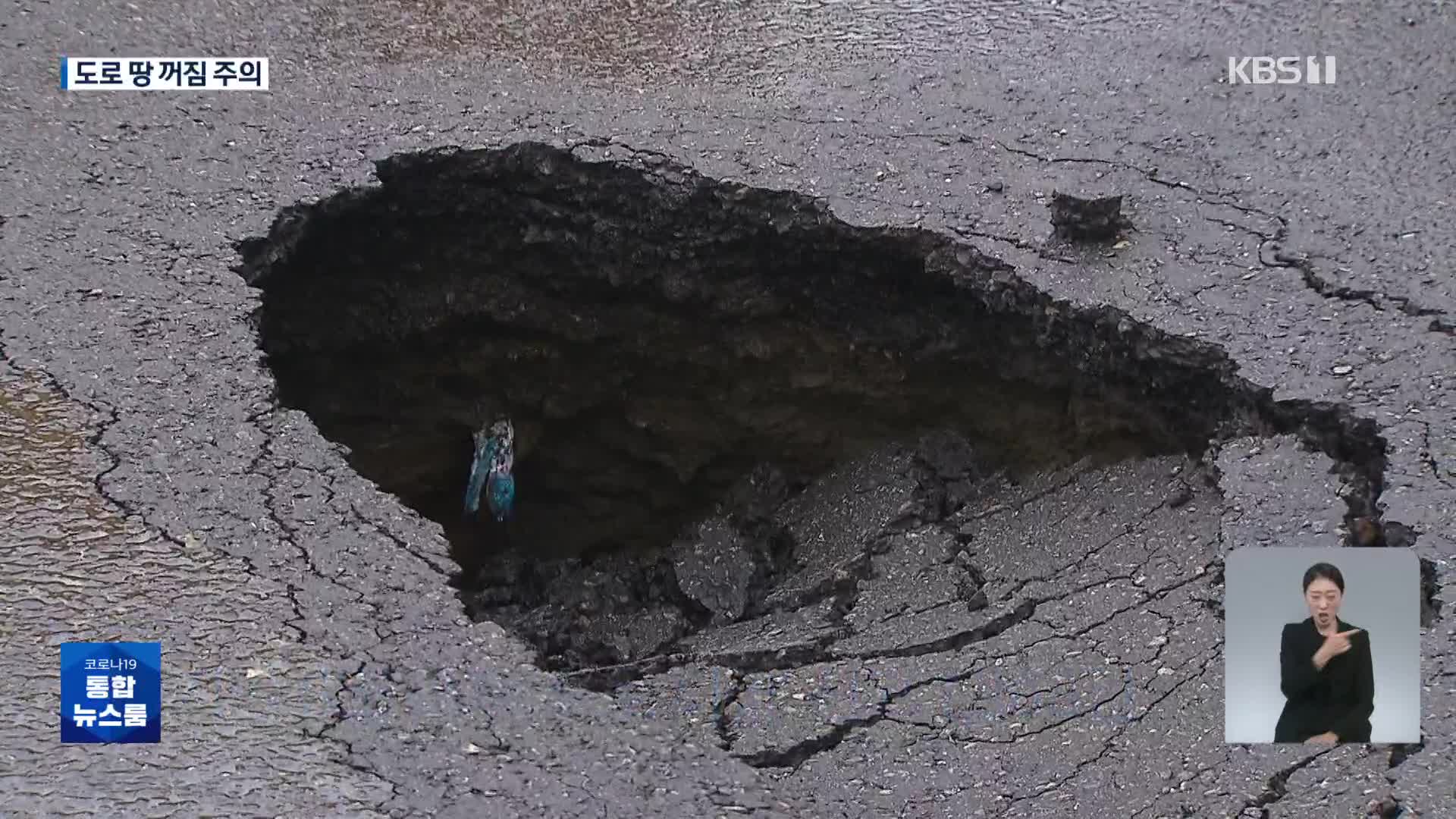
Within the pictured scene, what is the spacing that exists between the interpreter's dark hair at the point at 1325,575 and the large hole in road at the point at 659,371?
1.66ft

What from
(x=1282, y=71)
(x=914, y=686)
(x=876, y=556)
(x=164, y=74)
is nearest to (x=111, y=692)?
(x=914, y=686)

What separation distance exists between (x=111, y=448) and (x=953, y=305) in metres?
1.82

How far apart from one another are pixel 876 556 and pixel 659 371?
1.00 m

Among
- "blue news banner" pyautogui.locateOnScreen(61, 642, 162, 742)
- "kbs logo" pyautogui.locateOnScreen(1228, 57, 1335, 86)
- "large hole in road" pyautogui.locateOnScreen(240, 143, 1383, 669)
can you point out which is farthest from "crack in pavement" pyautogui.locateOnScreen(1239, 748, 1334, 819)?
"kbs logo" pyautogui.locateOnScreen(1228, 57, 1335, 86)

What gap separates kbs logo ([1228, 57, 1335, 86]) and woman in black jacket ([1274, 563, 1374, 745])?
195cm

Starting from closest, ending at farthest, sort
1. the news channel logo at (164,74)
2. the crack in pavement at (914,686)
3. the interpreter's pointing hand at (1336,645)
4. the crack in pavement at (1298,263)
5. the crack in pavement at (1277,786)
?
1. the interpreter's pointing hand at (1336,645)
2. the crack in pavement at (1277,786)
3. the crack in pavement at (914,686)
4. the crack in pavement at (1298,263)
5. the news channel logo at (164,74)

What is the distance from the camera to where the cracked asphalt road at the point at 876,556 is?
2049 mm

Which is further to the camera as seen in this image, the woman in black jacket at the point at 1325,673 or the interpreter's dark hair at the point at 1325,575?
the interpreter's dark hair at the point at 1325,575

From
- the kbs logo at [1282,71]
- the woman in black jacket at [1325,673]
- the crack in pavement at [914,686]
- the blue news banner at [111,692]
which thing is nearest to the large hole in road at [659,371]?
the crack in pavement at [914,686]

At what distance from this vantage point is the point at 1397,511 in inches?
94.9

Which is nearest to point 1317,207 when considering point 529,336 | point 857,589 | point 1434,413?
point 1434,413

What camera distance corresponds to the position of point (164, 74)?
368cm

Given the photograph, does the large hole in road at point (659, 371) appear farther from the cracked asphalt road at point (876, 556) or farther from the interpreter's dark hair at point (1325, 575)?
the interpreter's dark hair at point (1325, 575)

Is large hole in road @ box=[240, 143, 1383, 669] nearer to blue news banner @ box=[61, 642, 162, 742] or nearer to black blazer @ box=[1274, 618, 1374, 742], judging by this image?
black blazer @ box=[1274, 618, 1374, 742]
